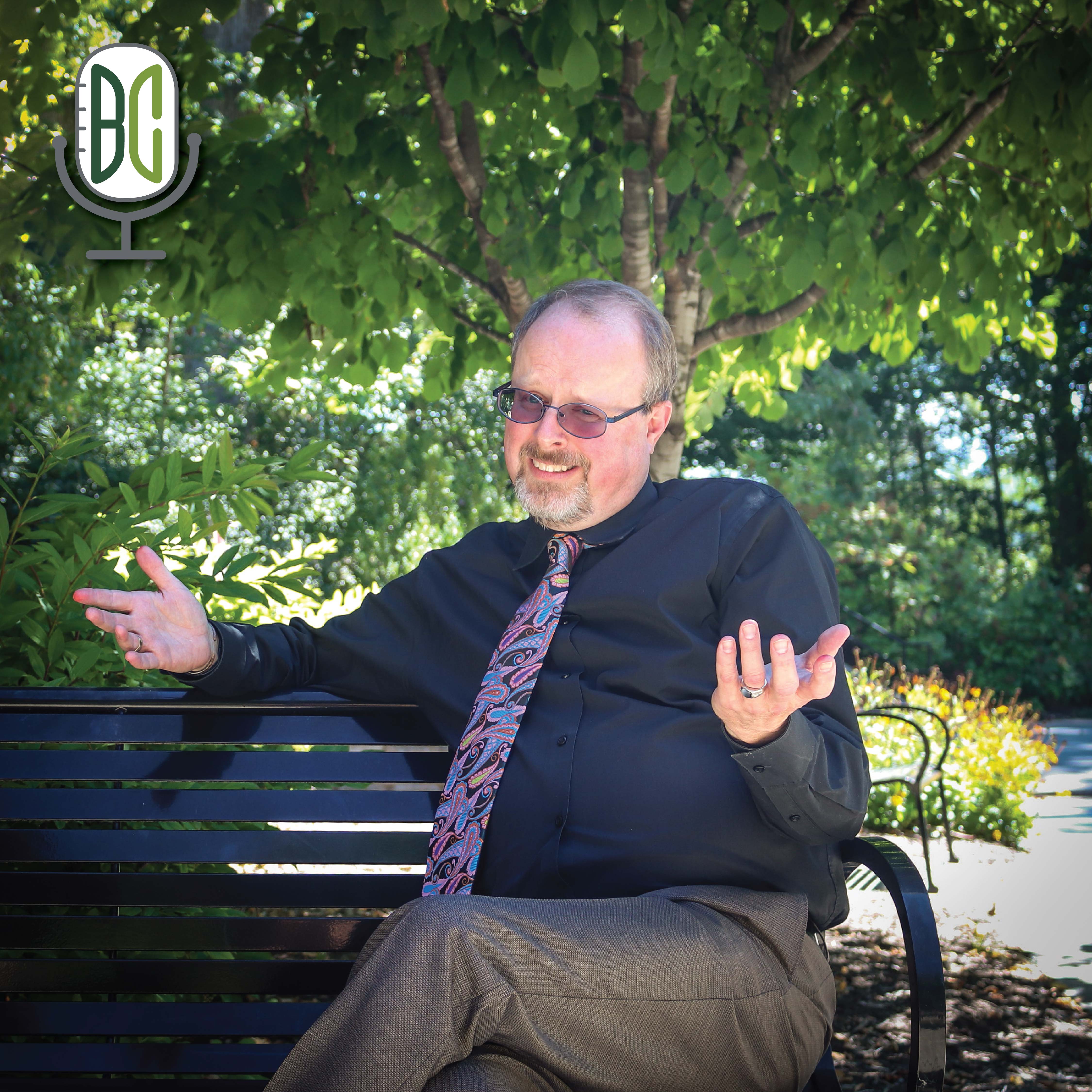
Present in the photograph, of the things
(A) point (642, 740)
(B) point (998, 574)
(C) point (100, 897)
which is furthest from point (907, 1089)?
(B) point (998, 574)

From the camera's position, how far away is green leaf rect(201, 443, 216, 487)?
8.26ft

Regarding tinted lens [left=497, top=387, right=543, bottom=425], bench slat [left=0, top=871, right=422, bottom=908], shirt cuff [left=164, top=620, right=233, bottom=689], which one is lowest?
bench slat [left=0, top=871, right=422, bottom=908]

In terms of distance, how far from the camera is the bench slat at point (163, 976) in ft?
6.40

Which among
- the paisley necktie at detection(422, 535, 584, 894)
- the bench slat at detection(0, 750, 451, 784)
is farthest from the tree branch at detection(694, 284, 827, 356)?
the bench slat at detection(0, 750, 451, 784)

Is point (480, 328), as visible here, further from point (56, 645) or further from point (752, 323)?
point (56, 645)

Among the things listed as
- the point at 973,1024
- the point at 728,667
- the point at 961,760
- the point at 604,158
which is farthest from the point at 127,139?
the point at 961,760

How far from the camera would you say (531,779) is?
2008mm

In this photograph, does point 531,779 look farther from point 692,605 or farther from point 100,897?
point 100,897

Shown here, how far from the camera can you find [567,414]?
224 cm

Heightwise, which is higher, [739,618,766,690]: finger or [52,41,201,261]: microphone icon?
[52,41,201,261]: microphone icon

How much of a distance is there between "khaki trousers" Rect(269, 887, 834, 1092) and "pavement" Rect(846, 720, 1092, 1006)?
2.71 metres

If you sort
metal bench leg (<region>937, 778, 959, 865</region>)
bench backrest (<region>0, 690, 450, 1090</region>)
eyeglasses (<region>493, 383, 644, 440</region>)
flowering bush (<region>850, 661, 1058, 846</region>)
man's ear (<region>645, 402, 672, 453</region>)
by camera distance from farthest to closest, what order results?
flowering bush (<region>850, 661, 1058, 846</region>) → metal bench leg (<region>937, 778, 959, 865</region>) → man's ear (<region>645, 402, 672, 453</region>) → eyeglasses (<region>493, 383, 644, 440</region>) → bench backrest (<region>0, 690, 450, 1090</region>)

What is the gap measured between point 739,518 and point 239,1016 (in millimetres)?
1394

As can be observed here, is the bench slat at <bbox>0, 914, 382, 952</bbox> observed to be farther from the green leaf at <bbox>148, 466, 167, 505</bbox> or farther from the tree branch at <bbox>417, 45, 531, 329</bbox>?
the tree branch at <bbox>417, 45, 531, 329</bbox>
